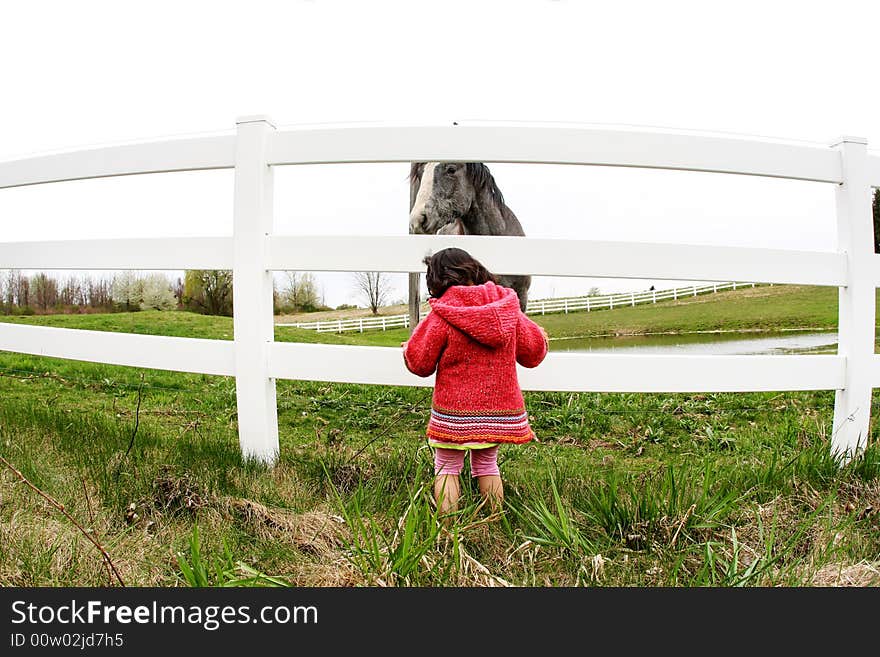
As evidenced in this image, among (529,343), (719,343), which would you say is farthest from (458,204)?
(719,343)

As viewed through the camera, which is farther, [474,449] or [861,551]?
[474,449]

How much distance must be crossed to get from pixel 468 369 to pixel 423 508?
662mm

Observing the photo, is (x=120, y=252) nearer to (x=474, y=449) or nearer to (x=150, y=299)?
(x=474, y=449)

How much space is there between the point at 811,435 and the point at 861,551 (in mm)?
1910

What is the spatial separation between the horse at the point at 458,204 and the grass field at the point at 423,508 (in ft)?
5.22

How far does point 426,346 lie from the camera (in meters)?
2.79

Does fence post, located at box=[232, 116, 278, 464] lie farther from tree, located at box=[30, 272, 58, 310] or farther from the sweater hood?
tree, located at box=[30, 272, 58, 310]

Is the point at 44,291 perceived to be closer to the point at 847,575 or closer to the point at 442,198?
the point at 442,198

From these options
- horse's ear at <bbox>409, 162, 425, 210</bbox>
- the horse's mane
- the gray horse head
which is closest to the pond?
the horse's mane

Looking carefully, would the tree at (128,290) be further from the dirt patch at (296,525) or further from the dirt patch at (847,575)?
the dirt patch at (847,575)

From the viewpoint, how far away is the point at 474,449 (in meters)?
2.78

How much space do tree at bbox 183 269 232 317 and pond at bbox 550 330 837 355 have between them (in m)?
3.59

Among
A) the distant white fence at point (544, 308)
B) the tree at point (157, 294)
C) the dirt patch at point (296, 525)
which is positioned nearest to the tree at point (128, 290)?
the tree at point (157, 294)

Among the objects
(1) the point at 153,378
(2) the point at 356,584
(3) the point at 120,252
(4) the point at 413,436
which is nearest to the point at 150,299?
(1) the point at 153,378
